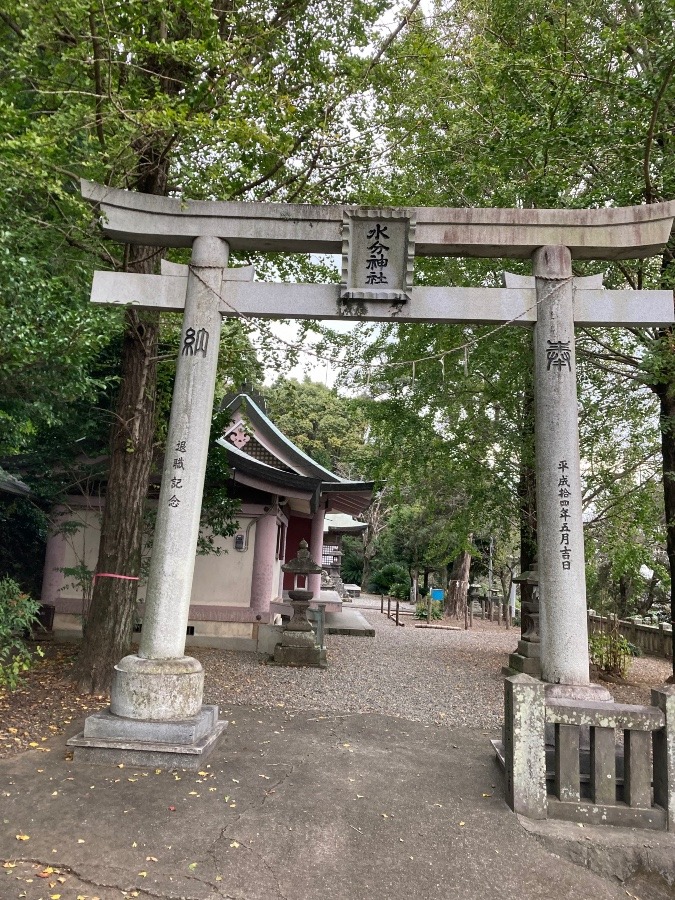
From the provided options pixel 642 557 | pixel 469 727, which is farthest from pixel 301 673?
pixel 642 557

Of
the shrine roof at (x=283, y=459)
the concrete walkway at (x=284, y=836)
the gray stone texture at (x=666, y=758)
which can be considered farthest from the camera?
the shrine roof at (x=283, y=459)

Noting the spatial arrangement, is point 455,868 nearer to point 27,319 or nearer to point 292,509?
point 27,319

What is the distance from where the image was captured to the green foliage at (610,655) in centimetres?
1030

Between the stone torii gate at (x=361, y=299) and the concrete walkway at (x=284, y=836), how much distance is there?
0.76 m

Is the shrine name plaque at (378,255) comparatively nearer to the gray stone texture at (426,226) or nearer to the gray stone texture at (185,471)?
the gray stone texture at (426,226)

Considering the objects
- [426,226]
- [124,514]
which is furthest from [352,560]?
[426,226]

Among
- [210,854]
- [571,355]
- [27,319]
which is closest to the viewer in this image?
[210,854]

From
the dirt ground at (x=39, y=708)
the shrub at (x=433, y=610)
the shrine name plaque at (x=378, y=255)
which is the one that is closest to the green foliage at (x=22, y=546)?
the dirt ground at (x=39, y=708)

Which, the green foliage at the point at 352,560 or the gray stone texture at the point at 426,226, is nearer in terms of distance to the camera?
the gray stone texture at the point at 426,226

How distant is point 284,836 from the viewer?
3.71m

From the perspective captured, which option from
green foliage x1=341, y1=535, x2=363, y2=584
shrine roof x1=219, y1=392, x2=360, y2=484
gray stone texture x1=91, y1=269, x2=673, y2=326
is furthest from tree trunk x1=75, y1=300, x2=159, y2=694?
green foliage x1=341, y1=535, x2=363, y2=584

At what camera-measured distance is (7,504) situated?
1206 centimetres

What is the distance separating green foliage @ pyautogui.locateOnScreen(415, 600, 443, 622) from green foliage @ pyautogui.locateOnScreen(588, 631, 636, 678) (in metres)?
11.1

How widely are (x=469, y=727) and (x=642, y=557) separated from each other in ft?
16.0
